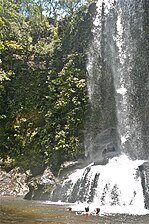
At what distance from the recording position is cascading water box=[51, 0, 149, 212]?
18500mm

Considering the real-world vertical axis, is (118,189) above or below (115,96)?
below

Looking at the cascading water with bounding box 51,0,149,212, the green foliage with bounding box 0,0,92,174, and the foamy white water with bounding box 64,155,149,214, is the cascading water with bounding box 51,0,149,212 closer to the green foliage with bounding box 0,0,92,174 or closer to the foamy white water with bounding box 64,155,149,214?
the foamy white water with bounding box 64,155,149,214

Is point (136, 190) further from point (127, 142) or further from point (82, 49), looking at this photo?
point (82, 49)

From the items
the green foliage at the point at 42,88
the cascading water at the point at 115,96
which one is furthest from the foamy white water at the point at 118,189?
the green foliage at the point at 42,88

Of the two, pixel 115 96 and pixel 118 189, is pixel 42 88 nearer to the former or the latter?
pixel 115 96

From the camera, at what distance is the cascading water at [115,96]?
18.5 metres

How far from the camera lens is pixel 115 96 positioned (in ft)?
83.0

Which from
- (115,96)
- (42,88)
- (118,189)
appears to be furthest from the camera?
(42,88)

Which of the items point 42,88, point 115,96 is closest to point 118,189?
point 115,96

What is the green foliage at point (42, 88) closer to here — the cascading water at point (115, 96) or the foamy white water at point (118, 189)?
the cascading water at point (115, 96)

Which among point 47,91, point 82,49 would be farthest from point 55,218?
point 82,49

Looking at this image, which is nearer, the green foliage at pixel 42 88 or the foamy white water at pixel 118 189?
the foamy white water at pixel 118 189

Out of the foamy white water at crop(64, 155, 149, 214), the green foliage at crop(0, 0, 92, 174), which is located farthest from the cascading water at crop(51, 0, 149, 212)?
the green foliage at crop(0, 0, 92, 174)

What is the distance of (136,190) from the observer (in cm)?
1614
